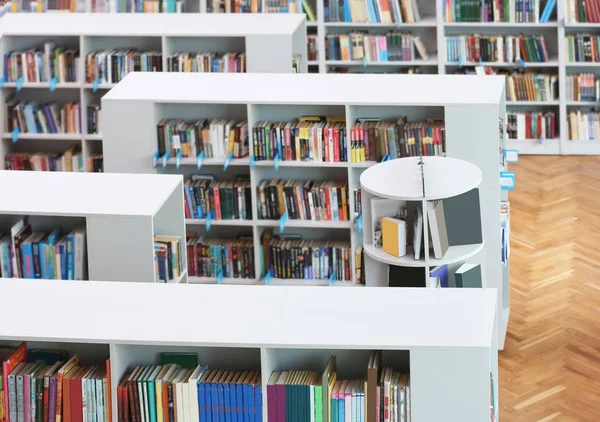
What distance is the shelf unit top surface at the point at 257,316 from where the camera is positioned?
16.0 ft

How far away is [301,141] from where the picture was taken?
8008 mm

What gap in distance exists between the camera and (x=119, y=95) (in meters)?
8.09

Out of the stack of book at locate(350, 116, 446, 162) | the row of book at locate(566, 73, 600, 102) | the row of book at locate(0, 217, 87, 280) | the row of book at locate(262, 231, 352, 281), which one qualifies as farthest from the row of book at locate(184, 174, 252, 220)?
the row of book at locate(566, 73, 600, 102)

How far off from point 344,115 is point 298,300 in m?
3.01

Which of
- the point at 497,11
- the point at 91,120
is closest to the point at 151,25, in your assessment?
the point at 91,120

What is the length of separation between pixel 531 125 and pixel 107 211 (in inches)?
255

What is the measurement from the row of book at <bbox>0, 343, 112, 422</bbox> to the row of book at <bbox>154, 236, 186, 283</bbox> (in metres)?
1.44

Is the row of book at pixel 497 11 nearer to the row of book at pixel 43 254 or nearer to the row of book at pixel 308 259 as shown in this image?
the row of book at pixel 308 259

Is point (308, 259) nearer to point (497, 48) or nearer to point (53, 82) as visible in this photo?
point (53, 82)

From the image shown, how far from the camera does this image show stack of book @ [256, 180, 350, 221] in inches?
318

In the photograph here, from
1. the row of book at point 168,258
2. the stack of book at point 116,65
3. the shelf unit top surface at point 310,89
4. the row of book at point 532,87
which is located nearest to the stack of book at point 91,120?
the stack of book at point 116,65

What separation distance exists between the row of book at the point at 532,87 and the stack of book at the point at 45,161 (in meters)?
4.24

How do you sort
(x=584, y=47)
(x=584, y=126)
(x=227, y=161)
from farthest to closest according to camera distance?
(x=584, y=126) → (x=584, y=47) → (x=227, y=161)

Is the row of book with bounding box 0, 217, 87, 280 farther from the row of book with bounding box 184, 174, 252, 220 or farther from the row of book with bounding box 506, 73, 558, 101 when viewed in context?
the row of book with bounding box 506, 73, 558, 101
